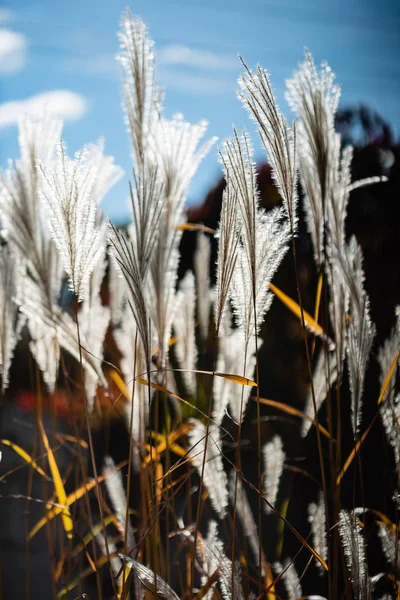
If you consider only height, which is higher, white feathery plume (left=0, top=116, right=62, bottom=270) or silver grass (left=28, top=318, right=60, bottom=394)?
white feathery plume (left=0, top=116, right=62, bottom=270)

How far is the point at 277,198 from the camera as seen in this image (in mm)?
2205

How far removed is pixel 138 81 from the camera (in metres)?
0.77

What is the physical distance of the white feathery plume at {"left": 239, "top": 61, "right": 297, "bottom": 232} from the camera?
0.60 meters

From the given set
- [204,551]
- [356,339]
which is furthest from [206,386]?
[356,339]

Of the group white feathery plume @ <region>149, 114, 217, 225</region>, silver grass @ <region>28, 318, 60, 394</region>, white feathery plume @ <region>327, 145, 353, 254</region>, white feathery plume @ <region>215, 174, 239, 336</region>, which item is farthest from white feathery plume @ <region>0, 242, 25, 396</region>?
white feathery plume @ <region>327, 145, 353, 254</region>

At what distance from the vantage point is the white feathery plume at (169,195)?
29.6 inches

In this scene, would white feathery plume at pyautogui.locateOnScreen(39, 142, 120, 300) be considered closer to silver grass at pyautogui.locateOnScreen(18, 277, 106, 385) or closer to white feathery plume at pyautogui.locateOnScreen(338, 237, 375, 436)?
silver grass at pyautogui.locateOnScreen(18, 277, 106, 385)

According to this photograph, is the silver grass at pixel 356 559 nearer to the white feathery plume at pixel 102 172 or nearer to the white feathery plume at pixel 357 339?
the white feathery plume at pixel 357 339

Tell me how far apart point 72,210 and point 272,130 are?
0.24 meters

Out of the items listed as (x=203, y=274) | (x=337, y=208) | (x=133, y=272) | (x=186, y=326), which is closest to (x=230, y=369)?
(x=186, y=326)

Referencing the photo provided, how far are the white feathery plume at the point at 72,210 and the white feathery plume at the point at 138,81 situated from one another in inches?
5.4

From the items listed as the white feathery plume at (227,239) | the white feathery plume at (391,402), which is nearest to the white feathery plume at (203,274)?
the white feathery plume at (391,402)

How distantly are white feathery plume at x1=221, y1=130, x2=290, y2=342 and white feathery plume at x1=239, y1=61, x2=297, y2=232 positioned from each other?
3 centimetres

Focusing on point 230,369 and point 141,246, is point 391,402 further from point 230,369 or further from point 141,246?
point 141,246
